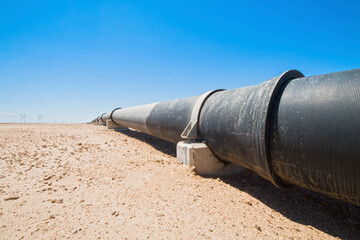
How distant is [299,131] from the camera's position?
5.40 ft

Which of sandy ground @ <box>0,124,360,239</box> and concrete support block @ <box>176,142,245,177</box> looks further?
concrete support block @ <box>176,142,245,177</box>

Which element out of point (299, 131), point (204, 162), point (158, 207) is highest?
point (299, 131)

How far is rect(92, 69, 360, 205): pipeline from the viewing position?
1389 mm

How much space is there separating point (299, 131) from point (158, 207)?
1560 mm

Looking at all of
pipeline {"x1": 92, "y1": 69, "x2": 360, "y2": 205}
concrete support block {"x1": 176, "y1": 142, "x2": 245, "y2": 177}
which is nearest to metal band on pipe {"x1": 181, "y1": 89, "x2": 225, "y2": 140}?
concrete support block {"x1": 176, "y1": 142, "x2": 245, "y2": 177}

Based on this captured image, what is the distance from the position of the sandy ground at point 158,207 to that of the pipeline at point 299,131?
0.38m

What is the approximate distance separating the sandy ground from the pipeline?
0.38m

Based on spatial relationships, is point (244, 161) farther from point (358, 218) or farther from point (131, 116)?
point (131, 116)

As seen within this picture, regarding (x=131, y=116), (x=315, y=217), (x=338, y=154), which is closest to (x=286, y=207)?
(x=315, y=217)

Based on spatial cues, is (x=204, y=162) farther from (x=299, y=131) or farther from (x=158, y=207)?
(x=299, y=131)

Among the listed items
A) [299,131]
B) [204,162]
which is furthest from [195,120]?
[299,131]

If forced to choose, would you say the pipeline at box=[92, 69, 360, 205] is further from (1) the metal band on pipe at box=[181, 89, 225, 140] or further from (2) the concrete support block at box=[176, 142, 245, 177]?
(1) the metal band on pipe at box=[181, 89, 225, 140]

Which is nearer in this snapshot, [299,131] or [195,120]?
[299,131]

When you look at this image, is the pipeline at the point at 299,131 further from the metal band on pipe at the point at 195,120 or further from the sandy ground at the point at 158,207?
the metal band on pipe at the point at 195,120
